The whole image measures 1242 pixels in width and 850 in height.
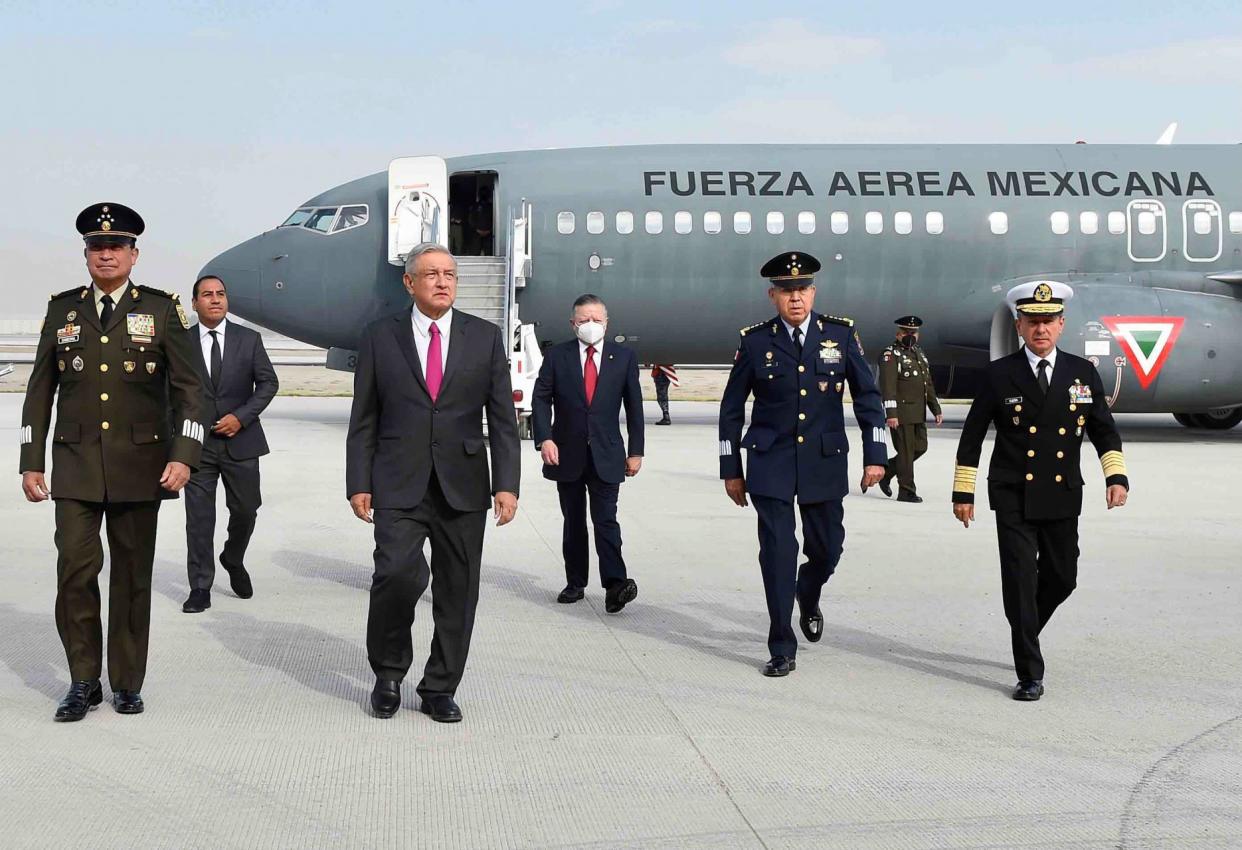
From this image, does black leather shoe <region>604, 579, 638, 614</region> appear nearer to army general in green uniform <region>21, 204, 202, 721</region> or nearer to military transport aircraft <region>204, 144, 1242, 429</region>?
army general in green uniform <region>21, 204, 202, 721</region>

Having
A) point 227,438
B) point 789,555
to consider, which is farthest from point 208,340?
point 789,555

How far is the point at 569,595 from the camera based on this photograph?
7.52 meters

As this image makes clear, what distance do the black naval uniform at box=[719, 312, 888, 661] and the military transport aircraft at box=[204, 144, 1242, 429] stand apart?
11355 millimetres

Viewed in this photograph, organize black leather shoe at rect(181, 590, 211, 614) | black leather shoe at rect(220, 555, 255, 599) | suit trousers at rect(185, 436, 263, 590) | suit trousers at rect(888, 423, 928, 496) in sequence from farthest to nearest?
suit trousers at rect(888, 423, 928, 496), black leather shoe at rect(220, 555, 255, 599), suit trousers at rect(185, 436, 263, 590), black leather shoe at rect(181, 590, 211, 614)

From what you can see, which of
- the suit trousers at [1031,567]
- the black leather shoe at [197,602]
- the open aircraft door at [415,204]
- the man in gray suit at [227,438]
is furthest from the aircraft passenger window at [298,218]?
the suit trousers at [1031,567]

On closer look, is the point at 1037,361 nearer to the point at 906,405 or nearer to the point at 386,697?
the point at 386,697

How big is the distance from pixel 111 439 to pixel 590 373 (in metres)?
3.14

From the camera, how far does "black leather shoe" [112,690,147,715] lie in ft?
17.1

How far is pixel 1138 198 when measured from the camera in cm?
1880

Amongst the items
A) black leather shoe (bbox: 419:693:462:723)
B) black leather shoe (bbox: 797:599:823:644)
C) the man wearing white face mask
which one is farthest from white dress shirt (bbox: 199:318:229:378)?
black leather shoe (bbox: 797:599:823:644)

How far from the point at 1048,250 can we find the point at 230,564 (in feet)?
45.7

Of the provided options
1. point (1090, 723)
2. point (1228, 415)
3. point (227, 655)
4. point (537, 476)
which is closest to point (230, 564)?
point (227, 655)

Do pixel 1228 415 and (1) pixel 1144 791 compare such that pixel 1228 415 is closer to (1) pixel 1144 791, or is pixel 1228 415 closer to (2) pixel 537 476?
(2) pixel 537 476

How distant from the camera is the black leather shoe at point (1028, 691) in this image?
552 centimetres
